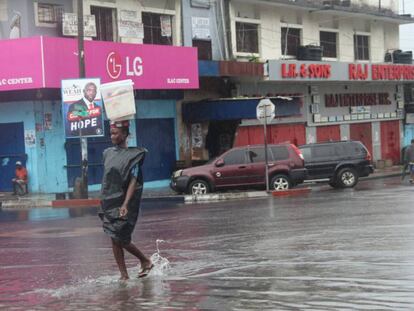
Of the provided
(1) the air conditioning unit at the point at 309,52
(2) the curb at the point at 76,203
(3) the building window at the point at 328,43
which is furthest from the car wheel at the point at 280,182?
(3) the building window at the point at 328,43

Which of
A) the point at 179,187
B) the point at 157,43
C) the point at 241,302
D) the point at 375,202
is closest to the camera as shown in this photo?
the point at 241,302

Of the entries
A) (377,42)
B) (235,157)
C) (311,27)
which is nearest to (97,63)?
(235,157)

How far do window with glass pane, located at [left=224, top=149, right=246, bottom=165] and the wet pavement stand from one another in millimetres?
6323

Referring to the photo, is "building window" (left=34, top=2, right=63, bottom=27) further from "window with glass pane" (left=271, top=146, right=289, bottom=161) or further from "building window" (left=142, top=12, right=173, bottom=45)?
"window with glass pane" (left=271, top=146, right=289, bottom=161)

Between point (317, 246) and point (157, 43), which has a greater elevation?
point (157, 43)

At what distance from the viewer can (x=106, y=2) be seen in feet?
77.4

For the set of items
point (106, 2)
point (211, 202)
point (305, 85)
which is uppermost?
point (106, 2)

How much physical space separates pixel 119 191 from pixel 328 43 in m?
27.6

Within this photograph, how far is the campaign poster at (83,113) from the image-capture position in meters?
20.1

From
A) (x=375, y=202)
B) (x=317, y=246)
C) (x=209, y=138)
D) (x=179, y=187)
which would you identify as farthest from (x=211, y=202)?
(x=317, y=246)

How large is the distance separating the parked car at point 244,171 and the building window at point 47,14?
22.9ft

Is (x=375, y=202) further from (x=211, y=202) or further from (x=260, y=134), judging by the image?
(x=260, y=134)

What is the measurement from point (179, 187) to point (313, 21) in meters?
14.8

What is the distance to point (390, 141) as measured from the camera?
121 ft
